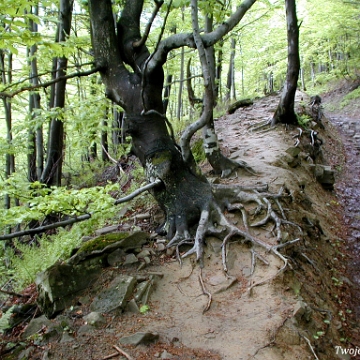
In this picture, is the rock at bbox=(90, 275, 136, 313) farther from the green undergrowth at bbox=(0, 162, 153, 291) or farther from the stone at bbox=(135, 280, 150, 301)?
the green undergrowth at bbox=(0, 162, 153, 291)

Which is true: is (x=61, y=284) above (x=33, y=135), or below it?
below

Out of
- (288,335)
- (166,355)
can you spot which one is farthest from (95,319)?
(288,335)

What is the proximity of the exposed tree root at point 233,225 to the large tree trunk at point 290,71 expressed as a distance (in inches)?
240

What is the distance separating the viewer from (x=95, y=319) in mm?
3908

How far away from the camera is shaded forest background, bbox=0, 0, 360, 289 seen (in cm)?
413

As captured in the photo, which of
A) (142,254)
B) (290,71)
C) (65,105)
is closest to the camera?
(142,254)

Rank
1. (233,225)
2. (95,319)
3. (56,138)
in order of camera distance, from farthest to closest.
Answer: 1. (56,138)
2. (233,225)
3. (95,319)

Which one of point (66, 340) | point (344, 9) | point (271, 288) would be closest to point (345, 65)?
point (344, 9)

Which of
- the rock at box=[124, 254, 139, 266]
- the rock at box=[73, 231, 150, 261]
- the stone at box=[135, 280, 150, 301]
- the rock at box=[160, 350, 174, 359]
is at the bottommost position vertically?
the rock at box=[160, 350, 174, 359]

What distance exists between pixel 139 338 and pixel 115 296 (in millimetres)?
802

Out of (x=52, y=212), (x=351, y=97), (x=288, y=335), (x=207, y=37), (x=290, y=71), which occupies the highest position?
(x=290, y=71)

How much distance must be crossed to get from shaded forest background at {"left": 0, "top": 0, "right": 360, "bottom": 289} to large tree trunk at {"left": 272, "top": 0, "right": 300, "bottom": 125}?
1272 mm

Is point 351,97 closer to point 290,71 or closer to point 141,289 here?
point 290,71

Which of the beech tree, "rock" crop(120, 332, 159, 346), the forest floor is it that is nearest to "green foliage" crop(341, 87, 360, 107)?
the forest floor
